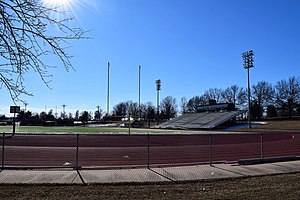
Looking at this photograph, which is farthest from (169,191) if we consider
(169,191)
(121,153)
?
(121,153)

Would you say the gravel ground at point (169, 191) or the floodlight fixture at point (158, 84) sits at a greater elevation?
Result: the floodlight fixture at point (158, 84)

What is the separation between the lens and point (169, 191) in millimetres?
7152

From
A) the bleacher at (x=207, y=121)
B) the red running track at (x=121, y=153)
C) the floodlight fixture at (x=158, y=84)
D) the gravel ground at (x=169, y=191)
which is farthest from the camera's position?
the floodlight fixture at (x=158, y=84)

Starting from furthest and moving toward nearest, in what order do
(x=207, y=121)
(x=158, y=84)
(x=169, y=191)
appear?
(x=158, y=84), (x=207, y=121), (x=169, y=191)

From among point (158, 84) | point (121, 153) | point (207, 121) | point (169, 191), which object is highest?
point (158, 84)

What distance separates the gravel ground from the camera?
658 cm

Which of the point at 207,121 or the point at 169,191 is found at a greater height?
the point at 207,121

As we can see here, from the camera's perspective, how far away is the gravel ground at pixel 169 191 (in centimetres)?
658

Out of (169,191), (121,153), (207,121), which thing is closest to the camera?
(169,191)

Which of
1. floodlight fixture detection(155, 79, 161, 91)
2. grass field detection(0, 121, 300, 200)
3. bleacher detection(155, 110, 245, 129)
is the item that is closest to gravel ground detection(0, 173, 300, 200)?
grass field detection(0, 121, 300, 200)

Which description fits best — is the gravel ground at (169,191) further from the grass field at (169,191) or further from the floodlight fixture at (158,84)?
the floodlight fixture at (158,84)

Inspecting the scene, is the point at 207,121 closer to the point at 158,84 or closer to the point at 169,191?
the point at 158,84

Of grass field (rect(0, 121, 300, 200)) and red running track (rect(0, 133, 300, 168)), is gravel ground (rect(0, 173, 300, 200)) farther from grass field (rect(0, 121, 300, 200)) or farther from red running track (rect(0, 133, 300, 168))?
red running track (rect(0, 133, 300, 168))

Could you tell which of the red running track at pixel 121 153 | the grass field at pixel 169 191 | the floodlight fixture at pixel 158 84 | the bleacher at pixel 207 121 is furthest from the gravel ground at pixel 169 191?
the floodlight fixture at pixel 158 84
